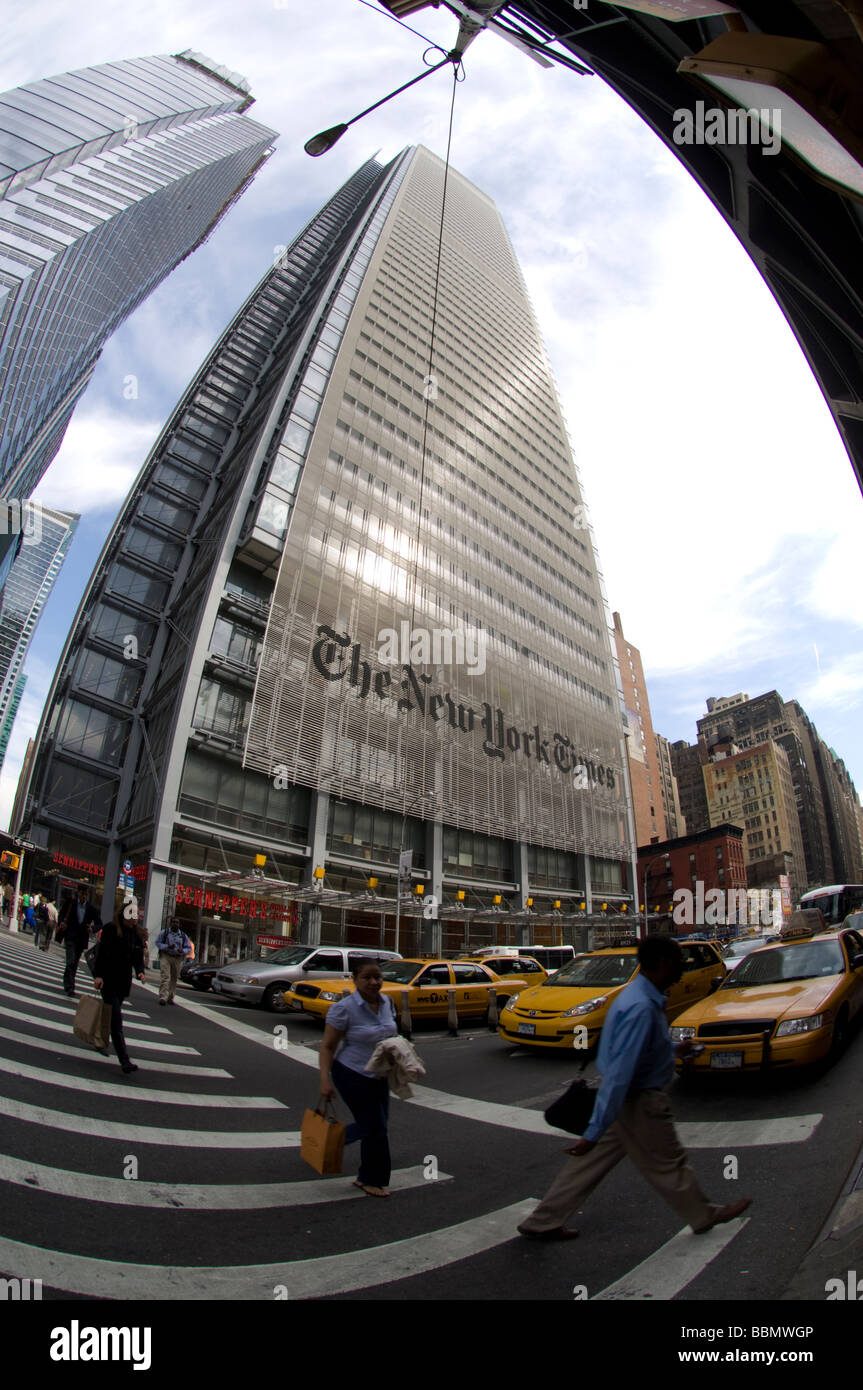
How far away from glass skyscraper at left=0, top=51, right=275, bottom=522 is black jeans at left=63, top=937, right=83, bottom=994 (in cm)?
4611

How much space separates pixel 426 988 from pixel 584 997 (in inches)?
182

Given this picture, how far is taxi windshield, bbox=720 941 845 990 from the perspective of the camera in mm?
7414

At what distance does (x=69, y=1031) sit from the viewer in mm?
8297

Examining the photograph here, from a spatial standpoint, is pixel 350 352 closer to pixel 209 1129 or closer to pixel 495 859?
pixel 495 859

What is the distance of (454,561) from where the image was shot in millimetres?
44844

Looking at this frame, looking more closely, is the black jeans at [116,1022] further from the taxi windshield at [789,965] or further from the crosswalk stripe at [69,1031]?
the taxi windshield at [789,965]

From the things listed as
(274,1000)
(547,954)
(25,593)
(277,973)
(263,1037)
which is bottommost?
(547,954)

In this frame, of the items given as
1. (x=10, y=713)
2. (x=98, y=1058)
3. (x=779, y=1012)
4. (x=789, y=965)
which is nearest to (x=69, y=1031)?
(x=98, y=1058)

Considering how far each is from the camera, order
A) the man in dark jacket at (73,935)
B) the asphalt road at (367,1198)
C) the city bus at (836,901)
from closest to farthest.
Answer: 1. the asphalt road at (367,1198)
2. the man in dark jacket at (73,935)
3. the city bus at (836,901)

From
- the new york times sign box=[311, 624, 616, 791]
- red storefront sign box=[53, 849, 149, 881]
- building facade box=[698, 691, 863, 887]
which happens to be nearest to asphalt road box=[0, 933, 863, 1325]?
the new york times sign box=[311, 624, 616, 791]

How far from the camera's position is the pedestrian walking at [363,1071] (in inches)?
165

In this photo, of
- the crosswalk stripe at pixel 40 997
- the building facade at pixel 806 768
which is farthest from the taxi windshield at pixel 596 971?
the building facade at pixel 806 768

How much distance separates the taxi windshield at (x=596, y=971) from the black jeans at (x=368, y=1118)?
546 cm

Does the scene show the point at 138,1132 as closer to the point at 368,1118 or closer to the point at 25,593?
the point at 368,1118
